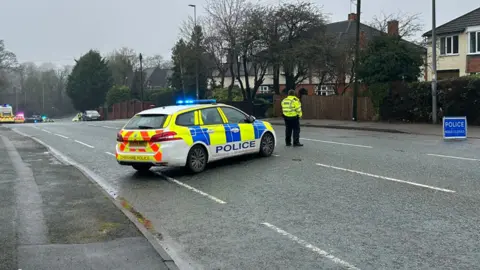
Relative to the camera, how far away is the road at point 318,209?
192 inches

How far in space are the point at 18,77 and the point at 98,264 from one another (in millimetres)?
111084

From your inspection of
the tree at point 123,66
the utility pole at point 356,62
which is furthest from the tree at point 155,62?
the utility pole at point 356,62

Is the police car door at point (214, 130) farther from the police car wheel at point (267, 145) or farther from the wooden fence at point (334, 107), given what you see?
the wooden fence at point (334, 107)

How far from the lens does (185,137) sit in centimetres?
990

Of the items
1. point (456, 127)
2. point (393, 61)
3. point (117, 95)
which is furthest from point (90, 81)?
point (456, 127)

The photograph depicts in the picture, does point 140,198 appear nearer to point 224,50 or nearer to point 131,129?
point 131,129

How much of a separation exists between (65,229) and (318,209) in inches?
132

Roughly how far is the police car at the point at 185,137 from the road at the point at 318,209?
38 centimetres

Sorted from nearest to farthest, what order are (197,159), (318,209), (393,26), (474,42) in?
(318,209)
(197,159)
(393,26)
(474,42)

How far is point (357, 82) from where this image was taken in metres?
27.1

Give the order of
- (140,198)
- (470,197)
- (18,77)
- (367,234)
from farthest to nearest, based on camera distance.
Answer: (18,77), (140,198), (470,197), (367,234)

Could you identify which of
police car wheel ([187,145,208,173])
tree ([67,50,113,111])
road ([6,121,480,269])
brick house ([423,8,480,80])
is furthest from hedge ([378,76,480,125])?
tree ([67,50,113,111])

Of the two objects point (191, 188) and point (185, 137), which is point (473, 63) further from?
point (191, 188)

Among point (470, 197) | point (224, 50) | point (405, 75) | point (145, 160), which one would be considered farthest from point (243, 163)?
point (224, 50)
